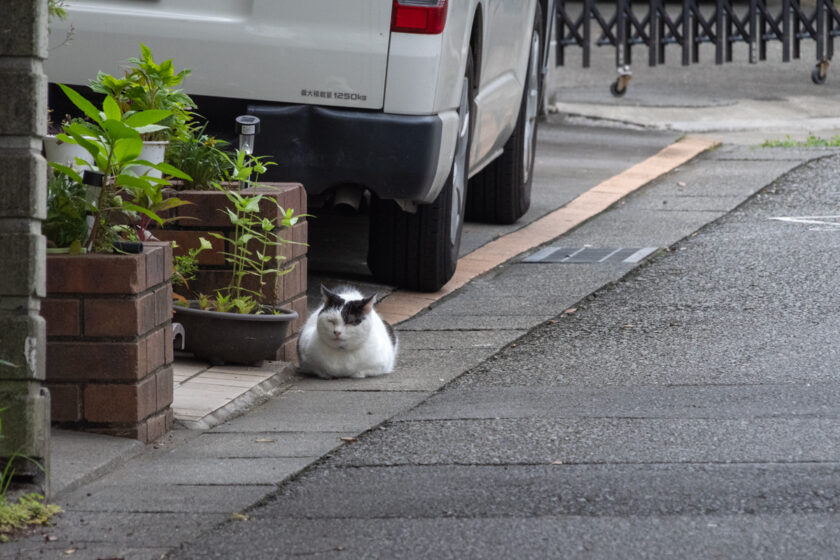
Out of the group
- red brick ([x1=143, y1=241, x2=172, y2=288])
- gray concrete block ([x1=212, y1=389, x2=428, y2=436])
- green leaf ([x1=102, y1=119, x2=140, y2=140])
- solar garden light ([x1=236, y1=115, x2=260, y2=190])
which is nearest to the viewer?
green leaf ([x1=102, y1=119, x2=140, y2=140])

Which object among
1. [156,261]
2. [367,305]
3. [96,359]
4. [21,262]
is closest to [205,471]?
[96,359]

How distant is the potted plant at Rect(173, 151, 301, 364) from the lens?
5574 mm

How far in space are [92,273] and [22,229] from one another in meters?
0.66

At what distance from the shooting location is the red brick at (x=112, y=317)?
14.8 ft

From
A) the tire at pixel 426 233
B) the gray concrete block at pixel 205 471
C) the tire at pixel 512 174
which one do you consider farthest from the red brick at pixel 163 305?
the tire at pixel 512 174

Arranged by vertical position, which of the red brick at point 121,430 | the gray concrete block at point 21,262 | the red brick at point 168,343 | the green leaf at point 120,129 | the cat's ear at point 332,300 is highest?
the green leaf at point 120,129

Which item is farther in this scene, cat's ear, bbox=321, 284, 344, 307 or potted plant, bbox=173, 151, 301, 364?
cat's ear, bbox=321, 284, 344, 307

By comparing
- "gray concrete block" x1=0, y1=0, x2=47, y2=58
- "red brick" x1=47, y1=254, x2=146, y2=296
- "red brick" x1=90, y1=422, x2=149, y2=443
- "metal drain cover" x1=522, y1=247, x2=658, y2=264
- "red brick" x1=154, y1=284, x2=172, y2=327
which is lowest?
"metal drain cover" x1=522, y1=247, x2=658, y2=264

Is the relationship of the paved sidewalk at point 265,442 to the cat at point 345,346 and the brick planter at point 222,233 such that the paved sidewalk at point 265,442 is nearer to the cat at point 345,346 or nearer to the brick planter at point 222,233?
the cat at point 345,346

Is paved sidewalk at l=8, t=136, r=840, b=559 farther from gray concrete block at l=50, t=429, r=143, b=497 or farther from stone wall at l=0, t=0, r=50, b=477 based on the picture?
stone wall at l=0, t=0, r=50, b=477

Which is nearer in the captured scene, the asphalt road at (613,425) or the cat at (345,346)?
the asphalt road at (613,425)

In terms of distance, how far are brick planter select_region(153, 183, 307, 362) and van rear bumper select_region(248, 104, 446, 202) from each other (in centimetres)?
25

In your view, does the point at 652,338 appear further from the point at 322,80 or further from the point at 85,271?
the point at 85,271

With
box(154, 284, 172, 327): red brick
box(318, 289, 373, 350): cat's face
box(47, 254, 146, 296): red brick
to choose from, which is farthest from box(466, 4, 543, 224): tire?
box(47, 254, 146, 296): red brick
